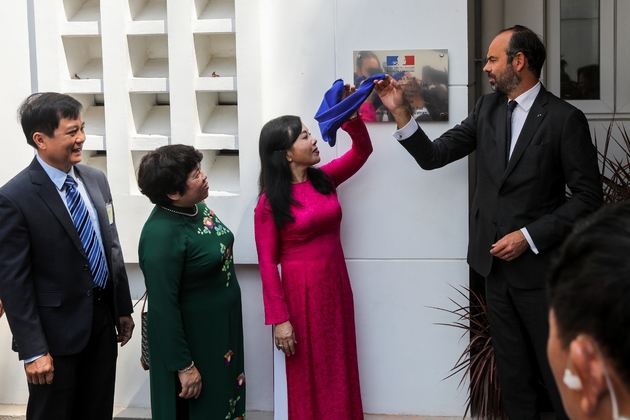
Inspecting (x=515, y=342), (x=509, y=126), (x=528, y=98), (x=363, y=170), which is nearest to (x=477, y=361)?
(x=515, y=342)

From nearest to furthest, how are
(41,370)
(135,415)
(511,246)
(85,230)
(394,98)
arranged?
(41,370)
(85,230)
(511,246)
(394,98)
(135,415)

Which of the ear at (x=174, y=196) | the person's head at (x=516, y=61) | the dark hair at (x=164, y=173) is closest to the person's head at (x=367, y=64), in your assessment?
the person's head at (x=516, y=61)

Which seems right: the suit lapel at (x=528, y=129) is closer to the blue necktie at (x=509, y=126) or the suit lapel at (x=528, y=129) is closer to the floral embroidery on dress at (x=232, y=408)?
the blue necktie at (x=509, y=126)

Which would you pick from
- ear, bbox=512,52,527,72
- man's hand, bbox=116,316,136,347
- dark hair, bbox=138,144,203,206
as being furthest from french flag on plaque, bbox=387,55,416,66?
man's hand, bbox=116,316,136,347

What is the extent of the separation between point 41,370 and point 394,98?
2.00 meters

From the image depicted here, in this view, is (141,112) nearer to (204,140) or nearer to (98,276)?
(204,140)

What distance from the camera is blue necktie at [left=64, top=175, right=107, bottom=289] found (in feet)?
10.5

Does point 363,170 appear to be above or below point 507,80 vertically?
below

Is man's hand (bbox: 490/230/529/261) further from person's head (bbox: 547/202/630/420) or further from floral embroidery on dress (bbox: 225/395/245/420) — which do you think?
person's head (bbox: 547/202/630/420)

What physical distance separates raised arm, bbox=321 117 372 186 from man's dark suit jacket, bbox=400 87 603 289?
0.58 meters

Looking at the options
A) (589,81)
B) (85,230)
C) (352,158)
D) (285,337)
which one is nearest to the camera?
(85,230)

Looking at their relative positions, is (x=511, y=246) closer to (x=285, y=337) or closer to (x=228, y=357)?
(x=285, y=337)

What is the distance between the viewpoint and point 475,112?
12.2 feet

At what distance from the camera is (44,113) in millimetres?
3125
